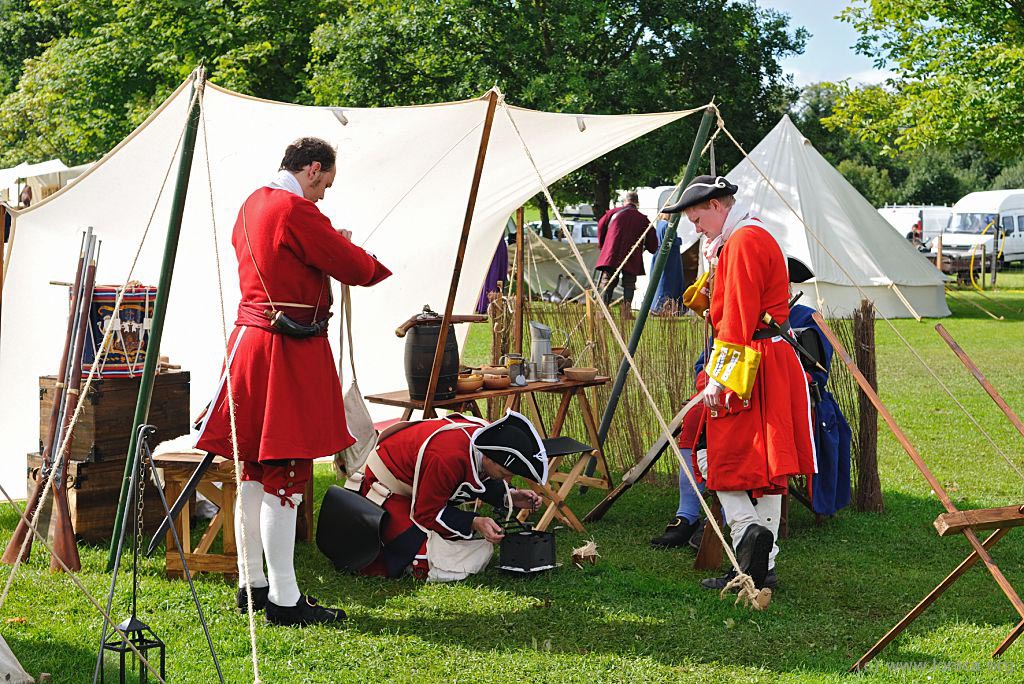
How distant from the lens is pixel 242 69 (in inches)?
616

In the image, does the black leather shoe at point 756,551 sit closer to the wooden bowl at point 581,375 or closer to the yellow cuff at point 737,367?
the yellow cuff at point 737,367

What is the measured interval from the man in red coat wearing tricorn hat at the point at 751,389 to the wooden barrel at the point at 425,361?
110 cm

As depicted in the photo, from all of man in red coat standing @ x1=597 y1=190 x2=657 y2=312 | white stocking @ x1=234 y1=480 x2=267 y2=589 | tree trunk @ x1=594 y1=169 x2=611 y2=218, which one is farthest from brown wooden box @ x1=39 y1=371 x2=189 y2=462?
tree trunk @ x1=594 y1=169 x2=611 y2=218

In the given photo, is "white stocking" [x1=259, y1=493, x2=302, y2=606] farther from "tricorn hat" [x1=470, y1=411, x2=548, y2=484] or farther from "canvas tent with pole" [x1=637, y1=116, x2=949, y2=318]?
"canvas tent with pole" [x1=637, y1=116, x2=949, y2=318]

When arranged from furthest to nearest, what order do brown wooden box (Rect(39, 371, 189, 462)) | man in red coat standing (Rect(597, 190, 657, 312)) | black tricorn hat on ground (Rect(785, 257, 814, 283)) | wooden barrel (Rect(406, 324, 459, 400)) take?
man in red coat standing (Rect(597, 190, 657, 312)), black tricorn hat on ground (Rect(785, 257, 814, 283)), wooden barrel (Rect(406, 324, 459, 400)), brown wooden box (Rect(39, 371, 189, 462))

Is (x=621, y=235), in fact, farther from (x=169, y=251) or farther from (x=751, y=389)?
(x=169, y=251)

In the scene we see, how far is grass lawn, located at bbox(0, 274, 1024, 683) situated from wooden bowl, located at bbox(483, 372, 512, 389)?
0.72 meters

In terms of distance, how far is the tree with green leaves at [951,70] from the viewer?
511 inches

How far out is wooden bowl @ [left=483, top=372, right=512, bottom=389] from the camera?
15.3ft

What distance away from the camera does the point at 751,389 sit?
370 centimetres

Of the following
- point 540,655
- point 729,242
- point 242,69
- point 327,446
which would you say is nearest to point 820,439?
point 729,242

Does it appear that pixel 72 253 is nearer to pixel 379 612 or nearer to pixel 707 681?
pixel 379 612

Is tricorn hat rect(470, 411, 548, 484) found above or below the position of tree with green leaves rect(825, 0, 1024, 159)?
below

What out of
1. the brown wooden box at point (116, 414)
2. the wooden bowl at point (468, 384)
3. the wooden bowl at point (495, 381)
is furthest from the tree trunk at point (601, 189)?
the brown wooden box at point (116, 414)
